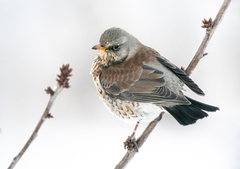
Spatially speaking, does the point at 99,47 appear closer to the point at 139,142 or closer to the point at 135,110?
the point at 135,110

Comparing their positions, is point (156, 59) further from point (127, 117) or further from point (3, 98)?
point (3, 98)

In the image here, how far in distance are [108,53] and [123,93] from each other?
45cm

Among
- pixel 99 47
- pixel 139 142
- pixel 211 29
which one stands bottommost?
pixel 139 142

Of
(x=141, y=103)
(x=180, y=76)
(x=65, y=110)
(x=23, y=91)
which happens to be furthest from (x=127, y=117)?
(x=23, y=91)

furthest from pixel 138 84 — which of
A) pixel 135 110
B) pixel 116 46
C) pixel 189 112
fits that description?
pixel 189 112

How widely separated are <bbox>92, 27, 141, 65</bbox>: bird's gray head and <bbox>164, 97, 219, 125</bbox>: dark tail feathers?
0.74 meters

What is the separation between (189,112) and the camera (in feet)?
8.89

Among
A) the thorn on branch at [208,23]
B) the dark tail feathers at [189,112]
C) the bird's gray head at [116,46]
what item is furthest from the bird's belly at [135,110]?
the thorn on branch at [208,23]

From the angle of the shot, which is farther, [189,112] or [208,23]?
[208,23]

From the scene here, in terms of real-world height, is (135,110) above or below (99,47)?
below

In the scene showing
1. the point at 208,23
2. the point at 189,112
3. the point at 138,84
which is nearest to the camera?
the point at 189,112

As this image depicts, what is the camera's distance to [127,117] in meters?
2.97

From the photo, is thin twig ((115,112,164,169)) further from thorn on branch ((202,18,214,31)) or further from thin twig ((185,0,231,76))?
thorn on branch ((202,18,214,31))

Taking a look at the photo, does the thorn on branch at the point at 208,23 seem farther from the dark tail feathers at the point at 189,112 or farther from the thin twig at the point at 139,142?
the thin twig at the point at 139,142
